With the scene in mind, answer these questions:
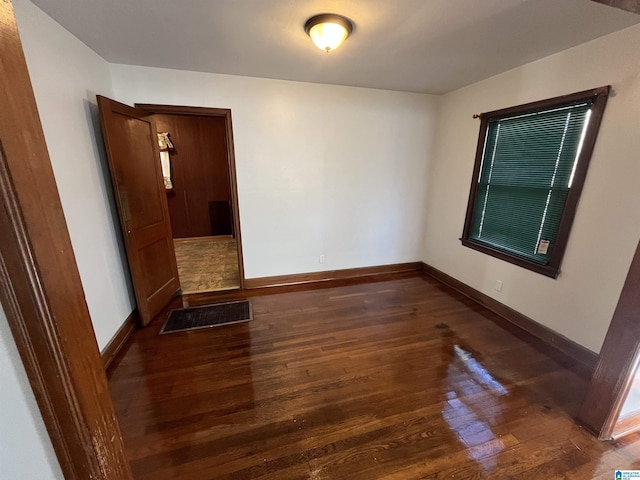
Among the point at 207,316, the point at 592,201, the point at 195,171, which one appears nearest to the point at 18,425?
the point at 207,316

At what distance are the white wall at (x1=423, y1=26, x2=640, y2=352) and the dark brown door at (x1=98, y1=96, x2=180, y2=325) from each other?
3.60 metres

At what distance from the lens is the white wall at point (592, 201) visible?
186cm

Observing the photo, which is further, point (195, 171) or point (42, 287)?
point (195, 171)

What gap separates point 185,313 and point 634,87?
4169mm

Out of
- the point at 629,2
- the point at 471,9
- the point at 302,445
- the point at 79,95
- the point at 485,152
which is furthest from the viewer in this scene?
the point at 485,152

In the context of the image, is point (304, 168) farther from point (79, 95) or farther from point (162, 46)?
→ point (79, 95)

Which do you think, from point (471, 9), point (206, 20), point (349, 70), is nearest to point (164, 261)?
point (206, 20)

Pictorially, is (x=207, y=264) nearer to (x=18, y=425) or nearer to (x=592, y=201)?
(x=18, y=425)

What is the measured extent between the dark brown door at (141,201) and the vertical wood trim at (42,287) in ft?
6.54

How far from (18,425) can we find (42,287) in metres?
0.33

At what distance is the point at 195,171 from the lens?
17.6ft

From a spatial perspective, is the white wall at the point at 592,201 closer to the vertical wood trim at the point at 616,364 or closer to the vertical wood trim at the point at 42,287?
the vertical wood trim at the point at 616,364

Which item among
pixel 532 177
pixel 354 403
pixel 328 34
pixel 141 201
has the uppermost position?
pixel 328 34

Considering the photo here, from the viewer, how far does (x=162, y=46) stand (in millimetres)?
2172
